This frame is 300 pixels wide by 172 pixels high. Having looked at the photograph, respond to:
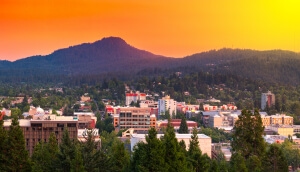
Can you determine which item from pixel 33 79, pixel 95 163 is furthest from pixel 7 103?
pixel 33 79

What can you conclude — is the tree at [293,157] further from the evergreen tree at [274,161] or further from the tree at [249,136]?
the tree at [249,136]

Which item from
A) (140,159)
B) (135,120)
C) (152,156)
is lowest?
(135,120)

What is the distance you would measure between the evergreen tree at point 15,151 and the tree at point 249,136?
658cm

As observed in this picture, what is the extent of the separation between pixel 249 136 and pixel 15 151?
23.7 ft

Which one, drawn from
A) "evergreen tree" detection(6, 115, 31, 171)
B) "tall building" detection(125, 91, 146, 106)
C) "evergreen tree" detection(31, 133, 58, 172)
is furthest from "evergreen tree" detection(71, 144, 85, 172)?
"tall building" detection(125, 91, 146, 106)

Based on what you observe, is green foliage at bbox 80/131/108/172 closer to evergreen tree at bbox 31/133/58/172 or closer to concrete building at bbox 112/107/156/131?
evergreen tree at bbox 31/133/58/172

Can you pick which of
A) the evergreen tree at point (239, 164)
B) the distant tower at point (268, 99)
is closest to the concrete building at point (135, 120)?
the distant tower at point (268, 99)

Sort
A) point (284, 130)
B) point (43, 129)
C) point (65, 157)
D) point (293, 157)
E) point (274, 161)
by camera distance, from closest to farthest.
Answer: point (65, 157) → point (274, 161) → point (43, 129) → point (293, 157) → point (284, 130)

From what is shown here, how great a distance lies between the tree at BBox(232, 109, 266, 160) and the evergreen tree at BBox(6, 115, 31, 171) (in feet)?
21.6

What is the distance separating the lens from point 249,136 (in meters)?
19.9

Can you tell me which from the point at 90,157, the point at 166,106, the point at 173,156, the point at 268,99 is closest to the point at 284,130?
the point at 166,106

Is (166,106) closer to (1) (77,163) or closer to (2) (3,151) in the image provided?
(2) (3,151)

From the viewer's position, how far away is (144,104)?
3196 inches

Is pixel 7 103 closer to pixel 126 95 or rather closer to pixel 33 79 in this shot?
pixel 126 95
